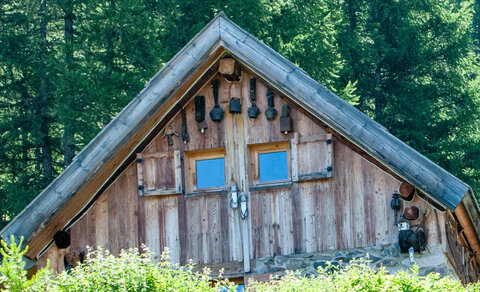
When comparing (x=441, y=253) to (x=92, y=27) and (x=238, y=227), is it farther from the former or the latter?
(x=92, y=27)

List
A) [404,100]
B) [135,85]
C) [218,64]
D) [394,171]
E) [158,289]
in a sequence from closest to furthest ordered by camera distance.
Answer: [158,289], [394,171], [218,64], [135,85], [404,100]

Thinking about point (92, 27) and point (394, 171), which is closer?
point (394, 171)

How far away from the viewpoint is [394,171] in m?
15.1

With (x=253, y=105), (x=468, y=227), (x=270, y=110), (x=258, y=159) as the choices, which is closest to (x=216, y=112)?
(x=253, y=105)

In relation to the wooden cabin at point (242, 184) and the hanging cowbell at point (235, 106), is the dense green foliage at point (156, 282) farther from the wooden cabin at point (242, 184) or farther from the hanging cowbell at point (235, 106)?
the hanging cowbell at point (235, 106)

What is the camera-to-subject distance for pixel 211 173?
16312 millimetres

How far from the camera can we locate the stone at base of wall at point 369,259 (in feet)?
49.8

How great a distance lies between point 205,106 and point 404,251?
3.36 m

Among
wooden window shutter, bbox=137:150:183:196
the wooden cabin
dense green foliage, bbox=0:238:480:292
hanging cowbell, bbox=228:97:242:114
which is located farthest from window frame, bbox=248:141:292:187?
dense green foliage, bbox=0:238:480:292

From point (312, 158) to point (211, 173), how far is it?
1.45 meters

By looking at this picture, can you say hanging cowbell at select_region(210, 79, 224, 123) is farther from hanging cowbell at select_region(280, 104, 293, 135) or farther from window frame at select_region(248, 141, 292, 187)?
hanging cowbell at select_region(280, 104, 293, 135)

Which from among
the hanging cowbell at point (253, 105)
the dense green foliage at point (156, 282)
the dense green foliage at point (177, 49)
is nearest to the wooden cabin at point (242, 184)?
the hanging cowbell at point (253, 105)

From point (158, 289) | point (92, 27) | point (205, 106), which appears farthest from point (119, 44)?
point (158, 289)

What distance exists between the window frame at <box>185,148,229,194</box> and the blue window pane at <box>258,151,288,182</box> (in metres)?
0.49
